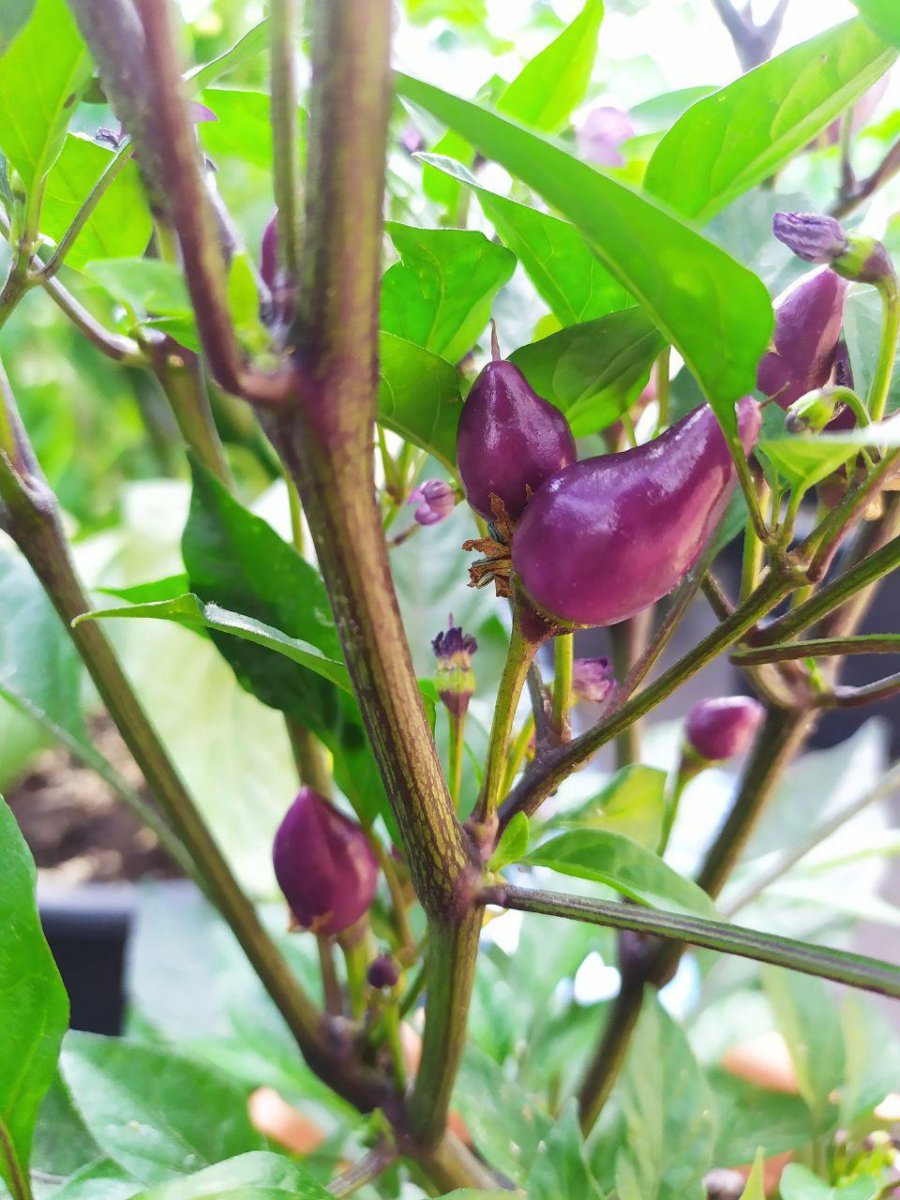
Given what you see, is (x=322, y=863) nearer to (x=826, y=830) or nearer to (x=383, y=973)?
(x=383, y=973)

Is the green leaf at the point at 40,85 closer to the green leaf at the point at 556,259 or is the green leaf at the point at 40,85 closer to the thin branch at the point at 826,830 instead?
the green leaf at the point at 556,259

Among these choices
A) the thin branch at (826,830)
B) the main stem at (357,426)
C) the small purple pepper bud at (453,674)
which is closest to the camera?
the main stem at (357,426)

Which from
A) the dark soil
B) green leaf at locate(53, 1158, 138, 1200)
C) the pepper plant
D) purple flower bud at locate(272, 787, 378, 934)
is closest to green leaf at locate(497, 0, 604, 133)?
the pepper plant

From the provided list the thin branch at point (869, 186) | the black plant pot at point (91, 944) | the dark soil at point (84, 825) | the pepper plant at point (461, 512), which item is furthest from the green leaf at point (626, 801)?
the dark soil at point (84, 825)

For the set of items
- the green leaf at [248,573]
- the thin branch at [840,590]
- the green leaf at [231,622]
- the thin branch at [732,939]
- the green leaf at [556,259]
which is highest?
the green leaf at [556,259]

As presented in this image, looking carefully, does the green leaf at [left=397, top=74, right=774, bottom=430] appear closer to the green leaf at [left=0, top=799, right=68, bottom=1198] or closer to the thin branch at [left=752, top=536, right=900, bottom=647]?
the thin branch at [left=752, top=536, right=900, bottom=647]
